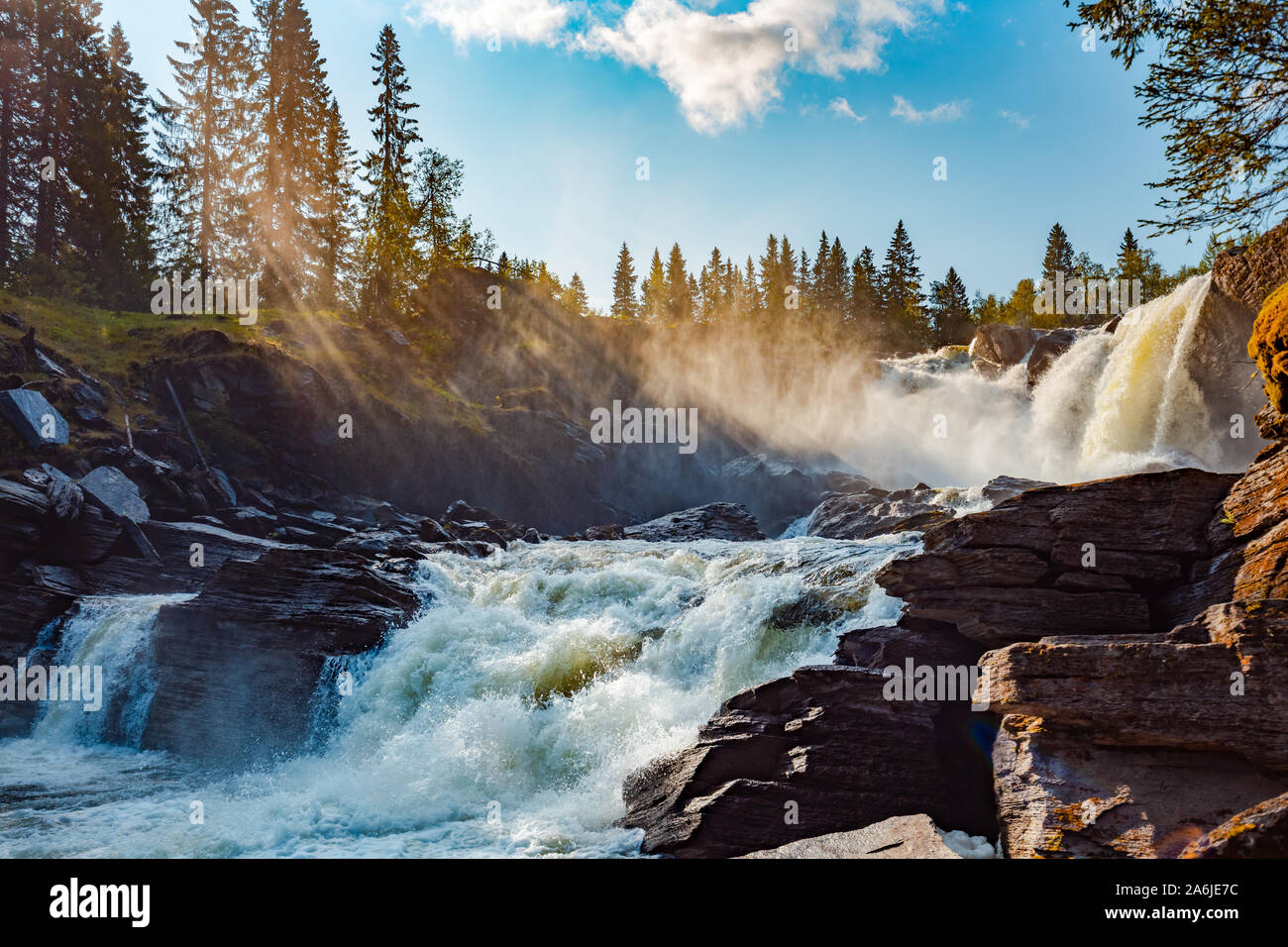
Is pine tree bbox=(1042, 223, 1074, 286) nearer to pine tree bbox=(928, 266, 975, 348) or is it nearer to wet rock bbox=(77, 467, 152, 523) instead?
pine tree bbox=(928, 266, 975, 348)

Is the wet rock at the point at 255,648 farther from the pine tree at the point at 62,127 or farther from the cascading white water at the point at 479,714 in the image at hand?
the pine tree at the point at 62,127

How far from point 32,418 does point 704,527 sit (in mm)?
28612

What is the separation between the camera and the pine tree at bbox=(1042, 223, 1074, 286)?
96938mm

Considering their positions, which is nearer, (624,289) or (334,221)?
(334,221)

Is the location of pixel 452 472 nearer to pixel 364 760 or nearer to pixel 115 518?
pixel 115 518

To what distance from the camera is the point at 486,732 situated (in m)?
15.5

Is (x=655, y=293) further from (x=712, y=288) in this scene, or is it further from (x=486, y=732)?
(x=486, y=732)

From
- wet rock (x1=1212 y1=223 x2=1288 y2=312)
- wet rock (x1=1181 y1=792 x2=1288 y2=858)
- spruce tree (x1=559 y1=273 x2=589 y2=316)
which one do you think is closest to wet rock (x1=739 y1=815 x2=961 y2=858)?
wet rock (x1=1181 y1=792 x2=1288 y2=858)

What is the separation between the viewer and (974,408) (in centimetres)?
5359

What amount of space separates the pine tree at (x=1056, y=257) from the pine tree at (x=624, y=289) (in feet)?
196

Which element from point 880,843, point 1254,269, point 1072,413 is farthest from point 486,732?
point 1072,413
